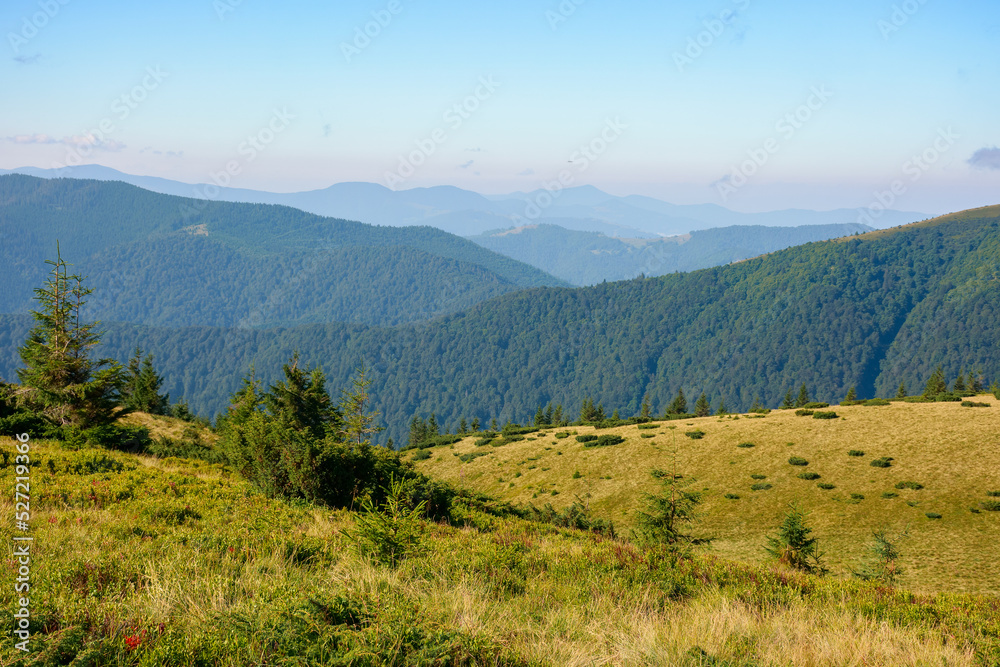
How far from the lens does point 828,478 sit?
1128 inches

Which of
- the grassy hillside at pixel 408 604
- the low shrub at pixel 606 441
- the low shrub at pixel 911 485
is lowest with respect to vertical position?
the low shrub at pixel 606 441

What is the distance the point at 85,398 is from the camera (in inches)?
741

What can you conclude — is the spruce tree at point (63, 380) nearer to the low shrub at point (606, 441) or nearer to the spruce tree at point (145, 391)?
the spruce tree at point (145, 391)

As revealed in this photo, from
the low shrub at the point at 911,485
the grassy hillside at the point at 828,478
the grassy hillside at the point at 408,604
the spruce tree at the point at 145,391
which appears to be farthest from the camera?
the spruce tree at the point at 145,391

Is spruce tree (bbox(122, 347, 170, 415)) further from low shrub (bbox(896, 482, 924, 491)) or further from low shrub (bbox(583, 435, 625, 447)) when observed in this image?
low shrub (bbox(896, 482, 924, 491))

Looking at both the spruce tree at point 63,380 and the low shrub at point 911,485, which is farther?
the low shrub at point 911,485

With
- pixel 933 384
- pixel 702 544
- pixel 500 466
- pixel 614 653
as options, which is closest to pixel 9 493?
pixel 614 653

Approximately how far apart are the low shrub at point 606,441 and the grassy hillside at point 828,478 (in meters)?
0.81

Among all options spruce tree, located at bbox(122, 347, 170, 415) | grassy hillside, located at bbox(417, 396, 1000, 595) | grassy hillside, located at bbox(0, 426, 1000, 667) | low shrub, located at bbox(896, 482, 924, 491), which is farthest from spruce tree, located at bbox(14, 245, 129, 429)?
low shrub, located at bbox(896, 482, 924, 491)

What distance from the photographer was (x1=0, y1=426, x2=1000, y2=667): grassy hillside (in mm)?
4074

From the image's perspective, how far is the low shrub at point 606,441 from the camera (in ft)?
137

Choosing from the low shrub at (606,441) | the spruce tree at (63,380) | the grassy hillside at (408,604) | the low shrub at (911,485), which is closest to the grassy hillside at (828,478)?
the low shrub at (911,485)

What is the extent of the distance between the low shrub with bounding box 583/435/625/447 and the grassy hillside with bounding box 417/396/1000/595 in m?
0.81

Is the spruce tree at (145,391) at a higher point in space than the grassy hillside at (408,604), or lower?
lower
